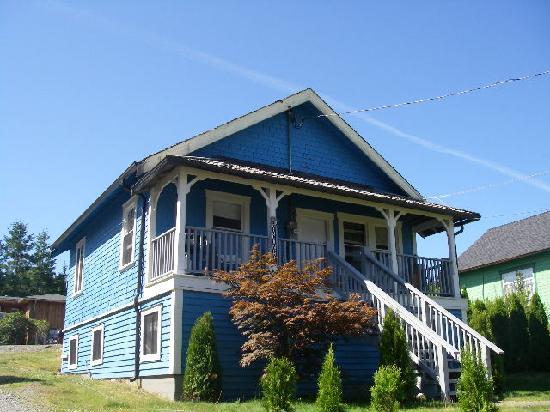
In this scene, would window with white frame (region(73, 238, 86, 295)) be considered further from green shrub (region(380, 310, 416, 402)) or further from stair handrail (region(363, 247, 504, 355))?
green shrub (region(380, 310, 416, 402))

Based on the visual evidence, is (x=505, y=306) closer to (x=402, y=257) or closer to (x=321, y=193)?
(x=402, y=257)

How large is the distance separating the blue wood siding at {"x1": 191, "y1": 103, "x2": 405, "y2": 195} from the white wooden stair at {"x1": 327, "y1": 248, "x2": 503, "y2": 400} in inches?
126

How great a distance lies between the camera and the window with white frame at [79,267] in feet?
72.4

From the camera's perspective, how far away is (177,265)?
1289 cm

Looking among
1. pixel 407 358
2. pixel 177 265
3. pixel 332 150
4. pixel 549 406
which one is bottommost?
pixel 549 406

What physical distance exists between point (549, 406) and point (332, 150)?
10.2 m

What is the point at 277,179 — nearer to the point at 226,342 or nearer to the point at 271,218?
the point at 271,218

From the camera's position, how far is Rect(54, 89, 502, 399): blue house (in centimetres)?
1309

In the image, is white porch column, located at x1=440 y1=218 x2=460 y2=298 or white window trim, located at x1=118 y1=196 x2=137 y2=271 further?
white porch column, located at x1=440 y1=218 x2=460 y2=298

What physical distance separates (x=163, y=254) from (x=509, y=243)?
21165 millimetres

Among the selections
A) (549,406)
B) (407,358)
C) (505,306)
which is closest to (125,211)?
(407,358)

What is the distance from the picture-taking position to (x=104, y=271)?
61.9 ft

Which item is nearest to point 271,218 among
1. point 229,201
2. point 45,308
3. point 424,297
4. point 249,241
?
point 249,241

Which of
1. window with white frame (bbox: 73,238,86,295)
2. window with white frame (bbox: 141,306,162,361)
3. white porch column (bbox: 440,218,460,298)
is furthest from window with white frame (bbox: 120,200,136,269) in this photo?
white porch column (bbox: 440,218,460,298)
